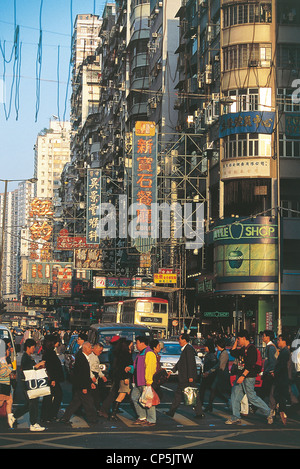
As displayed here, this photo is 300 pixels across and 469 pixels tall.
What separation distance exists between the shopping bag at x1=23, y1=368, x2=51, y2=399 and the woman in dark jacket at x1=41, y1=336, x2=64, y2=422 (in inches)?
41.4

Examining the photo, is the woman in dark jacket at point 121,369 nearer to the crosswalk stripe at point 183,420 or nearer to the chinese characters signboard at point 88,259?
the crosswalk stripe at point 183,420

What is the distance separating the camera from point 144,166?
51.3m

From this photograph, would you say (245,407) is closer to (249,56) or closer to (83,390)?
(83,390)

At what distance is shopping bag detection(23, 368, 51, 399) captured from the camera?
1492 cm

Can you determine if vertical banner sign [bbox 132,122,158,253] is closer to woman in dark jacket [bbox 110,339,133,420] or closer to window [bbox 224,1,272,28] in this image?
window [bbox 224,1,272,28]

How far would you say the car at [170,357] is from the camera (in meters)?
26.7

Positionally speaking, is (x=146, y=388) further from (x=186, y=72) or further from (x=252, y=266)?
(x=186, y=72)

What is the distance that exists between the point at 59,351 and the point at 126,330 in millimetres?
22531

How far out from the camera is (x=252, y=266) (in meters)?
47.6

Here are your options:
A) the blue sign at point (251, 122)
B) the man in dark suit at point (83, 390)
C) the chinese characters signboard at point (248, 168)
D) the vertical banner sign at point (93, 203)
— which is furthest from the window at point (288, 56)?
the man in dark suit at point (83, 390)

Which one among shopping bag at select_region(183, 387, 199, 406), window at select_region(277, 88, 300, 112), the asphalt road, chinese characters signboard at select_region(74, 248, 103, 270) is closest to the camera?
the asphalt road

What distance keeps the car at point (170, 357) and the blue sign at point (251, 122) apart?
2221 centimetres

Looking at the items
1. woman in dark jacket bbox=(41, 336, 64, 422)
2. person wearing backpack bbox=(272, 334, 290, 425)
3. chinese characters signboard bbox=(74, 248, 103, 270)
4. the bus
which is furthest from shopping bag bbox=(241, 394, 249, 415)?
chinese characters signboard bbox=(74, 248, 103, 270)
